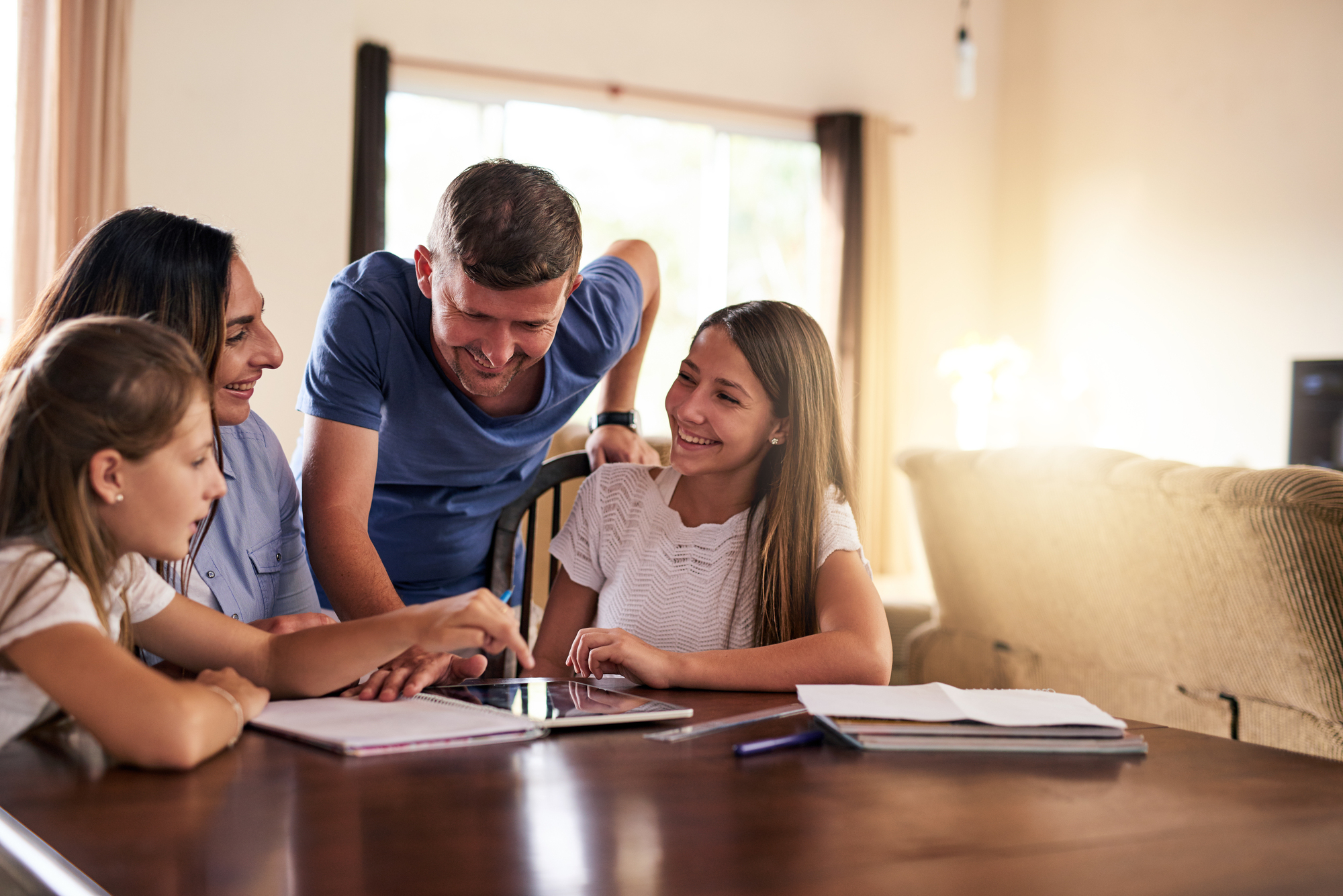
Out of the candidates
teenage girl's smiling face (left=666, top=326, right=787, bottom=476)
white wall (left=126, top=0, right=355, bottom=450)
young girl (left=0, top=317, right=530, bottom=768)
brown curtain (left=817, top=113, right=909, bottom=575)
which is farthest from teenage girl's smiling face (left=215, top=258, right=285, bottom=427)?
brown curtain (left=817, top=113, right=909, bottom=575)

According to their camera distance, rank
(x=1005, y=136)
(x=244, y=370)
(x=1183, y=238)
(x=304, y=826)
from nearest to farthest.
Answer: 1. (x=304, y=826)
2. (x=244, y=370)
3. (x=1183, y=238)
4. (x=1005, y=136)

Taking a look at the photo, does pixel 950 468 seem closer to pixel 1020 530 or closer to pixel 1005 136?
pixel 1020 530

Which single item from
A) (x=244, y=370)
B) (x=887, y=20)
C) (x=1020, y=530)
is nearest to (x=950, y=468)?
(x=1020, y=530)

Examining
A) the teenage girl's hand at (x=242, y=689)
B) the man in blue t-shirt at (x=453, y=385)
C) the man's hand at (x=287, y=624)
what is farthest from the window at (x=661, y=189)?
the teenage girl's hand at (x=242, y=689)

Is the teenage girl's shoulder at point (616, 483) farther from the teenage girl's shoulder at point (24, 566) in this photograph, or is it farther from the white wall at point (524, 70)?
the white wall at point (524, 70)

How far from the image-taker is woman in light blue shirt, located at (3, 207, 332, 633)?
3.99 ft

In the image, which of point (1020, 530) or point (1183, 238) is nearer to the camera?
point (1020, 530)

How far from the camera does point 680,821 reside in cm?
72

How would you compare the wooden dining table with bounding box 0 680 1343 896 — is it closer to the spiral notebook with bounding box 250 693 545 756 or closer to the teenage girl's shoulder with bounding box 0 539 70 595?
the spiral notebook with bounding box 250 693 545 756

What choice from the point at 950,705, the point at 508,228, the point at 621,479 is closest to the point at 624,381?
the point at 621,479

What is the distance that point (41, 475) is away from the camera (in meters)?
0.90

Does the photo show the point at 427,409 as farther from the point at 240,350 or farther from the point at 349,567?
the point at 240,350

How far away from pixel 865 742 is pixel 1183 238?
5.25m

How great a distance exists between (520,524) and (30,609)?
1.13 meters
